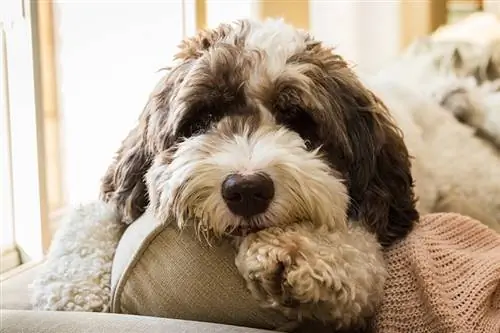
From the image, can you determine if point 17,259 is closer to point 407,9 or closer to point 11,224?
point 11,224

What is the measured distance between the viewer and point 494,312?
1479 millimetres

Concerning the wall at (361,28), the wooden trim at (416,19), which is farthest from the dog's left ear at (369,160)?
the wooden trim at (416,19)

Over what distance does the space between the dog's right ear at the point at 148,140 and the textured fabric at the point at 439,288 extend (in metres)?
0.48

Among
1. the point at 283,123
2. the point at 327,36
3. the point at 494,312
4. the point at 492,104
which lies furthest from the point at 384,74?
the point at 494,312

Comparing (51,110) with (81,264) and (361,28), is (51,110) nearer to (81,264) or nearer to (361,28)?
(361,28)

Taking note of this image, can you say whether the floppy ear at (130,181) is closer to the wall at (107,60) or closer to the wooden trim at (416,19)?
the wall at (107,60)

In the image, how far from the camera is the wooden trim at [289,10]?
3400 mm

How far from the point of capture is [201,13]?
A: 10.6 ft

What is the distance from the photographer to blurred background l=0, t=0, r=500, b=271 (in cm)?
272

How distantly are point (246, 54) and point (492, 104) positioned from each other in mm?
1155

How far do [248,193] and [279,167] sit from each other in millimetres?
86

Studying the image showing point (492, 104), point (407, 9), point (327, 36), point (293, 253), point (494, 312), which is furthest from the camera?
point (407, 9)

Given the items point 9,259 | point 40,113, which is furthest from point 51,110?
point 9,259

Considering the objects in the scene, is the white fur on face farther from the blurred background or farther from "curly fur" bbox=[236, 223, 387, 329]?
the blurred background
